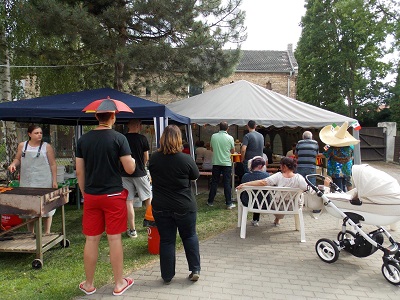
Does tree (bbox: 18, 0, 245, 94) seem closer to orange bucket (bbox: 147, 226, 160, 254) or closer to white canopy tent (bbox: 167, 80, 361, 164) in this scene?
white canopy tent (bbox: 167, 80, 361, 164)

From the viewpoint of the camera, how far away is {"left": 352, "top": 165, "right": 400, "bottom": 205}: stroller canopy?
360 centimetres

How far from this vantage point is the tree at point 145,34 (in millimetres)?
6852

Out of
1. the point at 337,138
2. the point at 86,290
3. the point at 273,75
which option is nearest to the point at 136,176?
the point at 86,290

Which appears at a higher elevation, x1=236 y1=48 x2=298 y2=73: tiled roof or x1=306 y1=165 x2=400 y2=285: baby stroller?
x1=236 y1=48 x2=298 y2=73: tiled roof

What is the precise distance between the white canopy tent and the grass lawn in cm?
338

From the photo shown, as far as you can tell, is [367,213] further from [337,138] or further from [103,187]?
[337,138]

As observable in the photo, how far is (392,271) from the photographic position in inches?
135

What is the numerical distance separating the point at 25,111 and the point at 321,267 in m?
5.08

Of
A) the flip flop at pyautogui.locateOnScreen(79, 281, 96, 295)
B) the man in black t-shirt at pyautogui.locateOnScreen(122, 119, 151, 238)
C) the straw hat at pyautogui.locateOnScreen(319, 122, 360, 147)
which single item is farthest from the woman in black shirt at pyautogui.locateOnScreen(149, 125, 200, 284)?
the straw hat at pyautogui.locateOnScreen(319, 122, 360, 147)

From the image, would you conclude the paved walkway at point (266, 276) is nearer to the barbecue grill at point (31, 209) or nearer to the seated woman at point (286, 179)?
the seated woman at point (286, 179)

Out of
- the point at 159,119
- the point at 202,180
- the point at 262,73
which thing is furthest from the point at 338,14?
the point at 159,119

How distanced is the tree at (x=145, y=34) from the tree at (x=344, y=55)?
706 inches

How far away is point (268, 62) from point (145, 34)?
2252 cm

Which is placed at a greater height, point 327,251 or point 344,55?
point 344,55
